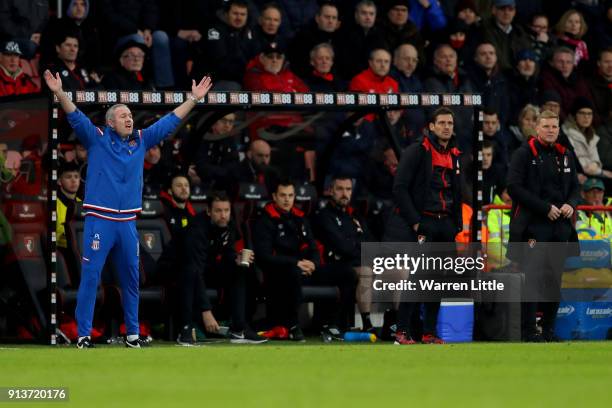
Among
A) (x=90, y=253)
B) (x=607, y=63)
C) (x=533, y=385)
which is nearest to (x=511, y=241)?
(x=90, y=253)

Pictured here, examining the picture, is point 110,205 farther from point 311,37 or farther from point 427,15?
point 427,15

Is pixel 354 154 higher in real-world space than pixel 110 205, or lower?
higher

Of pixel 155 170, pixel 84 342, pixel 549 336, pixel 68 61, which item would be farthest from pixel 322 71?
pixel 84 342

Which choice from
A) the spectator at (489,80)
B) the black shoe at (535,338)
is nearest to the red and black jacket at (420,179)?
the black shoe at (535,338)

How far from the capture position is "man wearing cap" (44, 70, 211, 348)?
14.4 metres

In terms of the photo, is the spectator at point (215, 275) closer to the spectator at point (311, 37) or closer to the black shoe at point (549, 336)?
the black shoe at point (549, 336)

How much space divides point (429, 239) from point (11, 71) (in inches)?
205

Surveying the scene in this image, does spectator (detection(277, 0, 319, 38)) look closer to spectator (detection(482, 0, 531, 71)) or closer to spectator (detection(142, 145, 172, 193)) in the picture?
spectator (detection(482, 0, 531, 71))

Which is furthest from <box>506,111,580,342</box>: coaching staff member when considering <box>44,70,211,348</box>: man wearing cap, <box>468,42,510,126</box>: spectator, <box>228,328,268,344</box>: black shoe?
<box>468,42,510,126</box>: spectator

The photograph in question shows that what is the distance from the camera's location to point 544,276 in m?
16.3

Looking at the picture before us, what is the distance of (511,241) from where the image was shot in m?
16.2

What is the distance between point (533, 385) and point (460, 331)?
565 centimetres

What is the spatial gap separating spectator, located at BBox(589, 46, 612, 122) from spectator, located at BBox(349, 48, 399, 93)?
4282 millimetres

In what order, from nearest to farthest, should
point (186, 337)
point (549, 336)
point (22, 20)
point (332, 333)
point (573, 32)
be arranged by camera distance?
1. point (186, 337)
2. point (549, 336)
3. point (332, 333)
4. point (22, 20)
5. point (573, 32)
